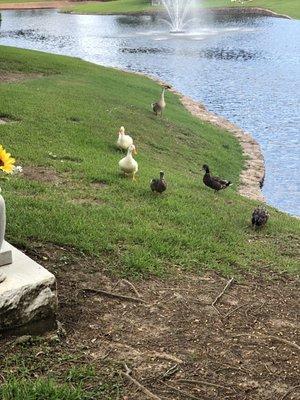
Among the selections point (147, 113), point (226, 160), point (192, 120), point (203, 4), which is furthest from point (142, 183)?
point (203, 4)

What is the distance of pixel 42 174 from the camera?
12.0m

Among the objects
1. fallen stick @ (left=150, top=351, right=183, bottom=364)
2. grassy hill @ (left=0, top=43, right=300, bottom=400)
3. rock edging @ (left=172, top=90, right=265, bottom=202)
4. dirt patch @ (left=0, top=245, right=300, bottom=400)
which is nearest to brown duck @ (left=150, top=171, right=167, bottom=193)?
grassy hill @ (left=0, top=43, right=300, bottom=400)

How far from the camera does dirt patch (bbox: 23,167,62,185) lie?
11.6 meters

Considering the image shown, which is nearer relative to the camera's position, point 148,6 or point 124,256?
point 124,256

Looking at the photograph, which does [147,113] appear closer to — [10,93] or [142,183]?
[10,93]

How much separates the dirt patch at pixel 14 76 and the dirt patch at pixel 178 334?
1564 centimetres

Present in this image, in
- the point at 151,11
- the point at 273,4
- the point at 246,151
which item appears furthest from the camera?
the point at 151,11

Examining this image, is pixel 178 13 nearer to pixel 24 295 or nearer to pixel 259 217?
pixel 259 217

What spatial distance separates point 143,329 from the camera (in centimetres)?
629

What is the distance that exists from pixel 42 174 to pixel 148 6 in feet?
243

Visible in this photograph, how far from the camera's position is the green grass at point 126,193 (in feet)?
27.8

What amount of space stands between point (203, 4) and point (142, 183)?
7298cm

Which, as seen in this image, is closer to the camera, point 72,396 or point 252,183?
point 72,396

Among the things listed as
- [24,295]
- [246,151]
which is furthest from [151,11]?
[24,295]
